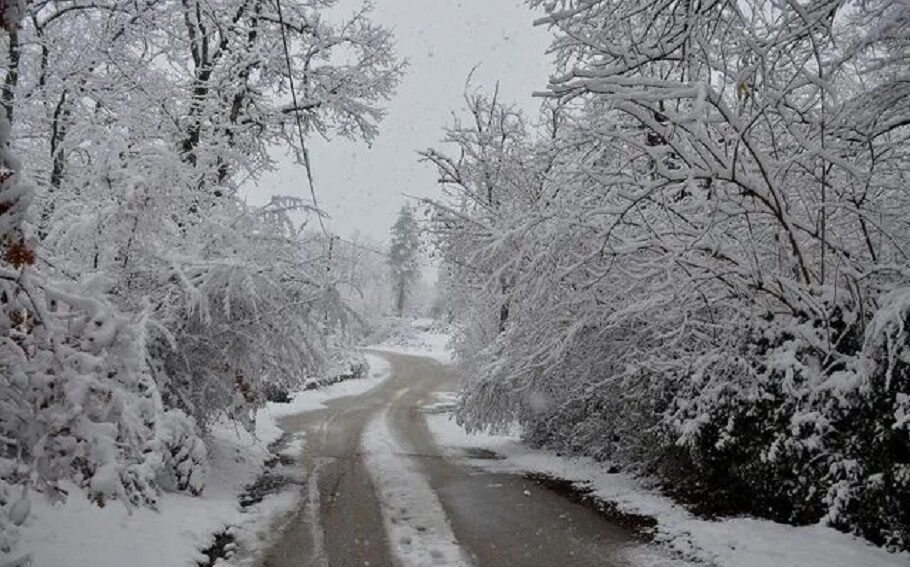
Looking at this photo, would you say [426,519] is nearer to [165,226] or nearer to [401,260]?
[165,226]

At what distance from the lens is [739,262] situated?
7.99m

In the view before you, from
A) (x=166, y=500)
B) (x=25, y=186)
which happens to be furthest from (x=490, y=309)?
(x=25, y=186)

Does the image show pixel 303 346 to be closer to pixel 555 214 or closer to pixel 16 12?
pixel 555 214

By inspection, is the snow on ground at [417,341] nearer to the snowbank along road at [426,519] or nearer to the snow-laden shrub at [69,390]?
the snowbank along road at [426,519]

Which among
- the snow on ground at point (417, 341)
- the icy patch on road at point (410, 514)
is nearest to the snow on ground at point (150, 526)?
the icy patch on road at point (410, 514)

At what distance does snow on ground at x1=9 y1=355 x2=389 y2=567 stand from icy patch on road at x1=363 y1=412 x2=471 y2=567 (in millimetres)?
1470

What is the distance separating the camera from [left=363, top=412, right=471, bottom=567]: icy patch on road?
731 centimetres

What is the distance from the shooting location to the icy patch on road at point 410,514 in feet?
24.0

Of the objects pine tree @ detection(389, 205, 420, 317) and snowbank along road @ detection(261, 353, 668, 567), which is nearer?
snowbank along road @ detection(261, 353, 668, 567)

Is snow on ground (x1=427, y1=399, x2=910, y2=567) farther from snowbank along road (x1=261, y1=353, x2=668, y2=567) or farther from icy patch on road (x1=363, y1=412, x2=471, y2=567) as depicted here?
icy patch on road (x1=363, y1=412, x2=471, y2=567)

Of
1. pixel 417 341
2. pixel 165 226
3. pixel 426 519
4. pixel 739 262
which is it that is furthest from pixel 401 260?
pixel 739 262

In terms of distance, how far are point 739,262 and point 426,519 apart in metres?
4.98

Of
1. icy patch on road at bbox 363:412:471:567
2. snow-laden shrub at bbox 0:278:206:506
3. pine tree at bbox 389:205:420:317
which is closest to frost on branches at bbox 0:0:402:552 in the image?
snow-laden shrub at bbox 0:278:206:506

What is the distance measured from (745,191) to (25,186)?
21.1 ft
